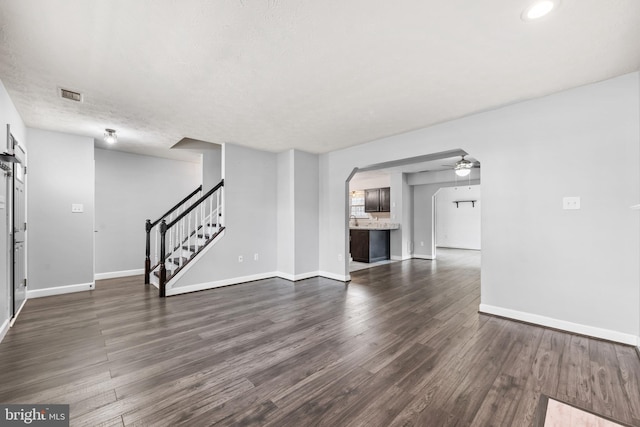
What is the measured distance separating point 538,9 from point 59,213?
20.2 ft

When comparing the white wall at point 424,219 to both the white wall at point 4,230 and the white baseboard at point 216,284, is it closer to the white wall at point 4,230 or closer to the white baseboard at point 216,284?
the white baseboard at point 216,284

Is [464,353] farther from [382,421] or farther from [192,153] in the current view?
[192,153]

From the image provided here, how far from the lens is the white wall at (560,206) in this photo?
2.55 m

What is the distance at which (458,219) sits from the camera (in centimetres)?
1084

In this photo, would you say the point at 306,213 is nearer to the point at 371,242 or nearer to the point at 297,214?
the point at 297,214

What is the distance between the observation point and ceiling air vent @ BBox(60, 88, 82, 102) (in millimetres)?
2850

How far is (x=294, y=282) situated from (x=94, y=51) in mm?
4102

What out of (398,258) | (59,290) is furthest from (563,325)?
(59,290)

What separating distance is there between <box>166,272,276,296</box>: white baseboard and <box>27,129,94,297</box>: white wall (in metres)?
1.54

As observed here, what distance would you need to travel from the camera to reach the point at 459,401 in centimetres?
176

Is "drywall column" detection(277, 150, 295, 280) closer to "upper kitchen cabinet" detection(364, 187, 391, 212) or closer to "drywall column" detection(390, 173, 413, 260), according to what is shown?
"drywall column" detection(390, 173, 413, 260)

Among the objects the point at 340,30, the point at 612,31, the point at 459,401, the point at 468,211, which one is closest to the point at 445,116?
the point at 612,31

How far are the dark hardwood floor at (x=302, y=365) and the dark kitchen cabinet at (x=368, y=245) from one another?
11.6 feet

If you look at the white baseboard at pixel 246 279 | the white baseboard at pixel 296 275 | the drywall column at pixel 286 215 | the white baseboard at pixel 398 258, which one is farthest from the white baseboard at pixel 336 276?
the white baseboard at pixel 398 258
